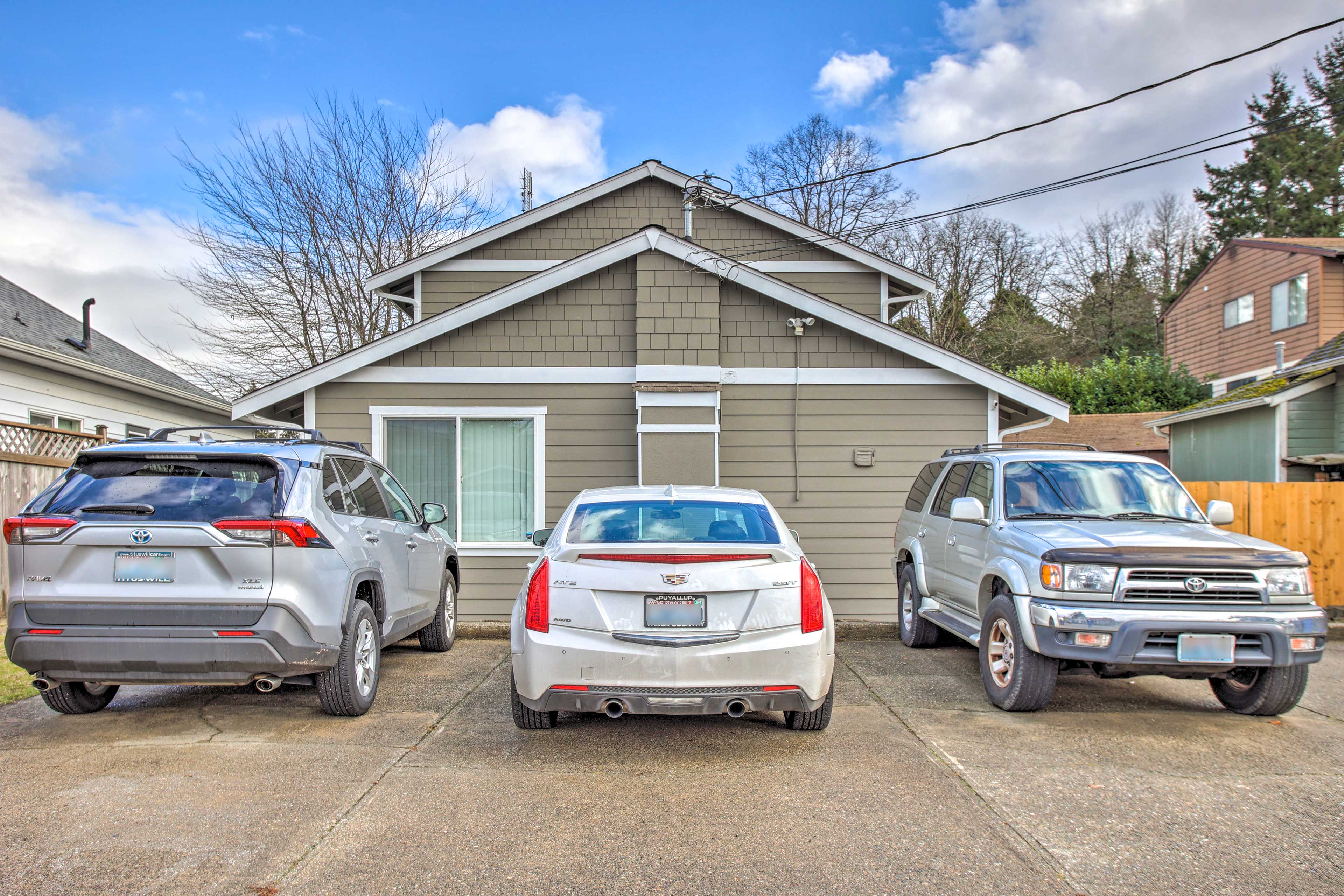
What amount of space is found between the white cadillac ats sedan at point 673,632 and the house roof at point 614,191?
9647mm

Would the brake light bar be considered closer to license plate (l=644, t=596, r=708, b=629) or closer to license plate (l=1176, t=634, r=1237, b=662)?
license plate (l=644, t=596, r=708, b=629)

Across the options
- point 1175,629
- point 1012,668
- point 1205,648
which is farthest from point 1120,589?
point 1012,668

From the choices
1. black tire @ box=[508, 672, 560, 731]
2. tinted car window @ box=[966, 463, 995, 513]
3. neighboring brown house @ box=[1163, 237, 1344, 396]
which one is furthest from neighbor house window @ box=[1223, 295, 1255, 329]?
black tire @ box=[508, 672, 560, 731]

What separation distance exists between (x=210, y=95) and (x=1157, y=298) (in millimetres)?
38204

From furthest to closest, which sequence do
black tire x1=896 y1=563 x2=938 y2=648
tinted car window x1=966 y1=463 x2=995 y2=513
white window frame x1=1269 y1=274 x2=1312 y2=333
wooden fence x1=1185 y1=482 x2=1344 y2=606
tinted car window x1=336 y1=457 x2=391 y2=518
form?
white window frame x1=1269 y1=274 x2=1312 y2=333, wooden fence x1=1185 y1=482 x2=1344 y2=606, black tire x1=896 y1=563 x2=938 y2=648, tinted car window x1=966 y1=463 x2=995 y2=513, tinted car window x1=336 y1=457 x2=391 y2=518

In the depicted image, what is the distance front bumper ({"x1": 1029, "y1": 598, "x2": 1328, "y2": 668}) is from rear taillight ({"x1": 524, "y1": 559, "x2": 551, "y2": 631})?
3071mm

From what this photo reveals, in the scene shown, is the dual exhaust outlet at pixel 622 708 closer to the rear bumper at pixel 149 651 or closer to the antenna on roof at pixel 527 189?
the rear bumper at pixel 149 651

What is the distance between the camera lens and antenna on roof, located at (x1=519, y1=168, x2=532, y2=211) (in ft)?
65.7

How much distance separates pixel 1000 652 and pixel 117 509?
5.62 meters

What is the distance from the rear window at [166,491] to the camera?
4461 mm

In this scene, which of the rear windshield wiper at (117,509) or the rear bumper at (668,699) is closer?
the rear bumper at (668,699)

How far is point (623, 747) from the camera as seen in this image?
4598 millimetres

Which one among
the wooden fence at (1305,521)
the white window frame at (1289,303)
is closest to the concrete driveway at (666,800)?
the wooden fence at (1305,521)

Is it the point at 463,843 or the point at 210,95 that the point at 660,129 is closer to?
the point at 210,95
